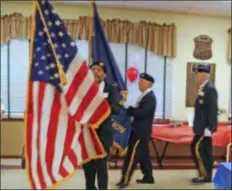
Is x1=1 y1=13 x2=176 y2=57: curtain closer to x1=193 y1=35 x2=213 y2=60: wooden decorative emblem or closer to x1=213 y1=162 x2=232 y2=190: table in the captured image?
x1=193 y1=35 x2=213 y2=60: wooden decorative emblem

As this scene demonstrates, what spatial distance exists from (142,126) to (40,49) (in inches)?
80.9

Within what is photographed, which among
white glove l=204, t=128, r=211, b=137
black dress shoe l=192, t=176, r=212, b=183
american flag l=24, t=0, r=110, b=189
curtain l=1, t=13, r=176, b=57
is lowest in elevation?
black dress shoe l=192, t=176, r=212, b=183

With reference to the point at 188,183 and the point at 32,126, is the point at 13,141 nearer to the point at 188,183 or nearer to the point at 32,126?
the point at 188,183

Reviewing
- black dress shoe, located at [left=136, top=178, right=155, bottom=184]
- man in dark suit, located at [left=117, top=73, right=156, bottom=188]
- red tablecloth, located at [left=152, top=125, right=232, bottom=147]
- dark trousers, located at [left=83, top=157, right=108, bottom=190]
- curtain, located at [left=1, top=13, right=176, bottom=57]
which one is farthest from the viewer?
curtain, located at [left=1, top=13, right=176, bottom=57]

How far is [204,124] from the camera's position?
3809 millimetres

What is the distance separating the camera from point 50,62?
184 centimetres

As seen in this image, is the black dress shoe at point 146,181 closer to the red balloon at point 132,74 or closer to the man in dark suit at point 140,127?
the man in dark suit at point 140,127

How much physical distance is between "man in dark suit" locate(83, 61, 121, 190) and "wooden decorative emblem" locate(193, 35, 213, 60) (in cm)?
352

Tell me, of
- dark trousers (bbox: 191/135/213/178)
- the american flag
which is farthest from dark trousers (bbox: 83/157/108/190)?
dark trousers (bbox: 191/135/213/178)

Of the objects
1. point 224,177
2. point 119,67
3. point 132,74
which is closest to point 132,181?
point 224,177

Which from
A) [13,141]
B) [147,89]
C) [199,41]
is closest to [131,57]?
[199,41]

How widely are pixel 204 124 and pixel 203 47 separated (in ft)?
8.29

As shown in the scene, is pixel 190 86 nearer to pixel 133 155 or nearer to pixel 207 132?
pixel 207 132

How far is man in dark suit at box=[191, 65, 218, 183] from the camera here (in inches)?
148
